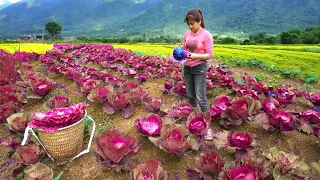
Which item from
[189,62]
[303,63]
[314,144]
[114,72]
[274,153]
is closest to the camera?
[274,153]

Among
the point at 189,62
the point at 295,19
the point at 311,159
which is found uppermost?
the point at 295,19

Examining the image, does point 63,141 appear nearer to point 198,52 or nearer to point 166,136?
point 166,136

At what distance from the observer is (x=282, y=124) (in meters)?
2.79

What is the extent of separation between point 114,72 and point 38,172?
4.78 meters

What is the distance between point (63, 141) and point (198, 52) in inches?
81.8

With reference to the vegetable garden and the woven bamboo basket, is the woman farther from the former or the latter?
the woven bamboo basket

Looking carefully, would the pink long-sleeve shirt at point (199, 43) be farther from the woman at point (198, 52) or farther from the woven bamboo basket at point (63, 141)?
the woven bamboo basket at point (63, 141)

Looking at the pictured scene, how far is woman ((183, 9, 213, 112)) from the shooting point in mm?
3283

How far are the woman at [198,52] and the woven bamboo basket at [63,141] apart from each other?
166 centimetres

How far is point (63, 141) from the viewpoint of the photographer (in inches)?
89.6

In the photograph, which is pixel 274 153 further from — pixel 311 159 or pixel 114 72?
pixel 114 72

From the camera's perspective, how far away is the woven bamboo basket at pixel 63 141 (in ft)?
7.35

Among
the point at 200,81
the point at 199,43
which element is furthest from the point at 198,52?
the point at 200,81

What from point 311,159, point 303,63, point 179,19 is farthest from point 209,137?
point 179,19
